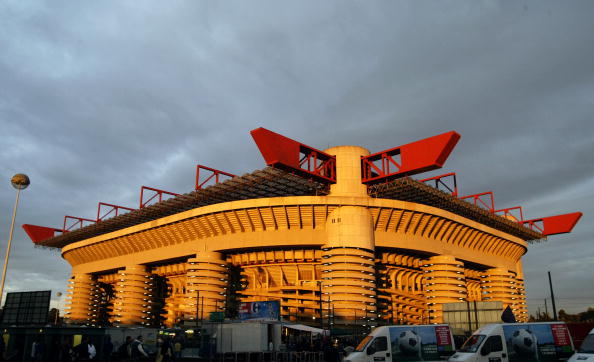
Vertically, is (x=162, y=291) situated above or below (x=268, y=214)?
below

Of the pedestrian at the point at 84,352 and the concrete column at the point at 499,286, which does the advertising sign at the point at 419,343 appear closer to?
the pedestrian at the point at 84,352

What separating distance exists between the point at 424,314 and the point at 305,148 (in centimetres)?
2548

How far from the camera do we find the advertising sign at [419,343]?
24.1m

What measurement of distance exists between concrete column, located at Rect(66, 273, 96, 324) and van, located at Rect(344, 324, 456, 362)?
66229mm

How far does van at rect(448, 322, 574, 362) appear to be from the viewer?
2155 cm

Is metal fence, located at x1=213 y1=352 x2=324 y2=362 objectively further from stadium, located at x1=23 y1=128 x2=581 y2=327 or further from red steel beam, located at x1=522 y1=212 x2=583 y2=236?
red steel beam, located at x1=522 y1=212 x2=583 y2=236

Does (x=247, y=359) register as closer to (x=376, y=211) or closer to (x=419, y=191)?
(x=376, y=211)

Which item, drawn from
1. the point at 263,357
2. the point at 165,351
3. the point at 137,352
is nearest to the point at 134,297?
the point at 263,357

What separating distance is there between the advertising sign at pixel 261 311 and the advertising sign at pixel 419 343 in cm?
1855

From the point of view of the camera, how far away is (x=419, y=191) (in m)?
58.6

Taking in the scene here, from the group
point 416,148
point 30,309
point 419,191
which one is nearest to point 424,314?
point 419,191

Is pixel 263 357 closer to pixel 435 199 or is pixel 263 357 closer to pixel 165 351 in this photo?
pixel 165 351

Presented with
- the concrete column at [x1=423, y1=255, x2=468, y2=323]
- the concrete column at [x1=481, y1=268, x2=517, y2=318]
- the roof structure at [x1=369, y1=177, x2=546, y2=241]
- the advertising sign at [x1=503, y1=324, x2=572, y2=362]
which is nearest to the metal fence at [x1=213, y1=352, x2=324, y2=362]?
the advertising sign at [x1=503, y1=324, x2=572, y2=362]

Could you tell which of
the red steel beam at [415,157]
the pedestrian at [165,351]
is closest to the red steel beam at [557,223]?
the red steel beam at [415,157]
